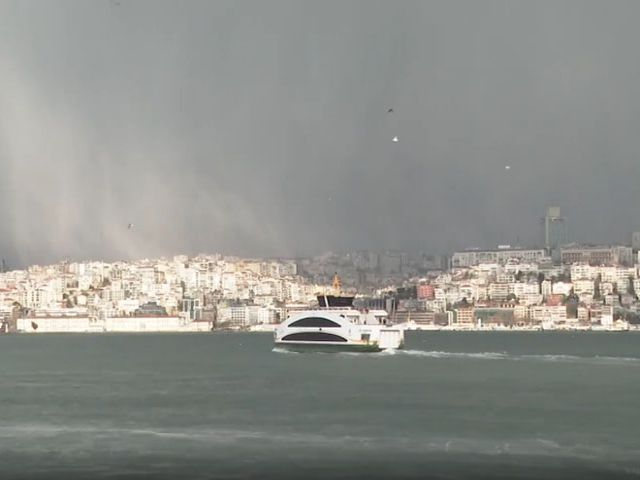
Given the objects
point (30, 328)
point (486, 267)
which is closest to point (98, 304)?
point (30, 328)

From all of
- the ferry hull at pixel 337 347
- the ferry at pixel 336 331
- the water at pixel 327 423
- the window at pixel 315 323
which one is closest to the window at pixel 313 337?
the ferry at pixel 336 331

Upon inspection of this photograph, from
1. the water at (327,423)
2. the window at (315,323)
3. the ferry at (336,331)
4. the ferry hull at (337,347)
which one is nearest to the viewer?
the water at (327,423)

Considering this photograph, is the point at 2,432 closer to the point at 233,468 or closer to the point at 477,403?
the point at 233,468

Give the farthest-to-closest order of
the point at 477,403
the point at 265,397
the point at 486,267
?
the point at 486,267, the point at 265,397, the point at 477,403

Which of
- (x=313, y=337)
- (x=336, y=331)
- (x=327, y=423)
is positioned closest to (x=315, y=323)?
(x=313, y=337)

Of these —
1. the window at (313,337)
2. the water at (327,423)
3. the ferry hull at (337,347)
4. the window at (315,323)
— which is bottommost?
the water at (327,423)

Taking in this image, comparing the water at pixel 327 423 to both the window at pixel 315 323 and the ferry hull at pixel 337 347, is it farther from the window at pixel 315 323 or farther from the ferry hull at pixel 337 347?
the window at pixel 315 323

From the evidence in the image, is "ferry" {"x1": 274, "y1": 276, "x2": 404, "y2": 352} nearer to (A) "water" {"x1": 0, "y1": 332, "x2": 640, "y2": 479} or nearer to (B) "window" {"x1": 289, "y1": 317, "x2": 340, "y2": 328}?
(B) "window" {"x1": 289, "y1": 317, "x2": 340, "y2": 328}
